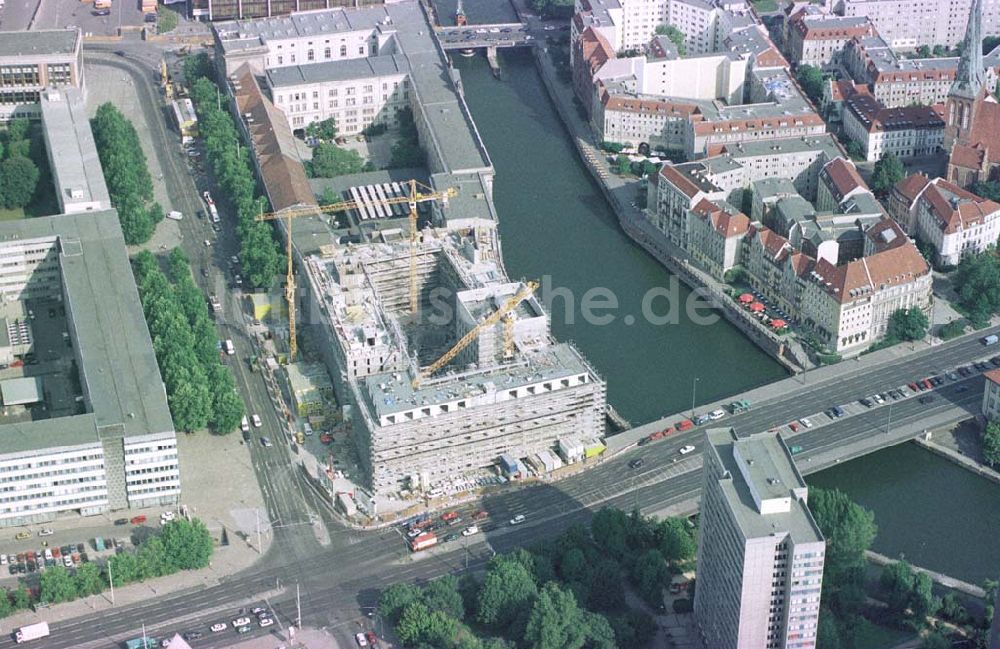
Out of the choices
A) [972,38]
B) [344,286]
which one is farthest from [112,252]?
[972,38]

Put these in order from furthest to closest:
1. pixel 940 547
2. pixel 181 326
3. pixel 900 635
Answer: pixel 181 326, pixel 940 547, pixel 900 635

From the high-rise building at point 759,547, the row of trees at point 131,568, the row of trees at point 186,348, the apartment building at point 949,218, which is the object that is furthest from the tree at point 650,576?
the apartment building at point 949,218

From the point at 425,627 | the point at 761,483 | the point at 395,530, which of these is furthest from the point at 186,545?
the point at 761,483

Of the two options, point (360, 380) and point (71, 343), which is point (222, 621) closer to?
point (360, 380)

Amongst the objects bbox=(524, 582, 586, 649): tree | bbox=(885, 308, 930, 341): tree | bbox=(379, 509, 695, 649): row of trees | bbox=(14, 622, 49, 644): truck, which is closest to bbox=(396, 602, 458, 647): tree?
bbox=(379, 509, 695, 649): row of trees

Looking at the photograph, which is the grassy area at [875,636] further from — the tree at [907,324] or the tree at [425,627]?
the tree at [907,324]

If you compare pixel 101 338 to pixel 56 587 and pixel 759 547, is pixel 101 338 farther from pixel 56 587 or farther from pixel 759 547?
pixel 759 547
